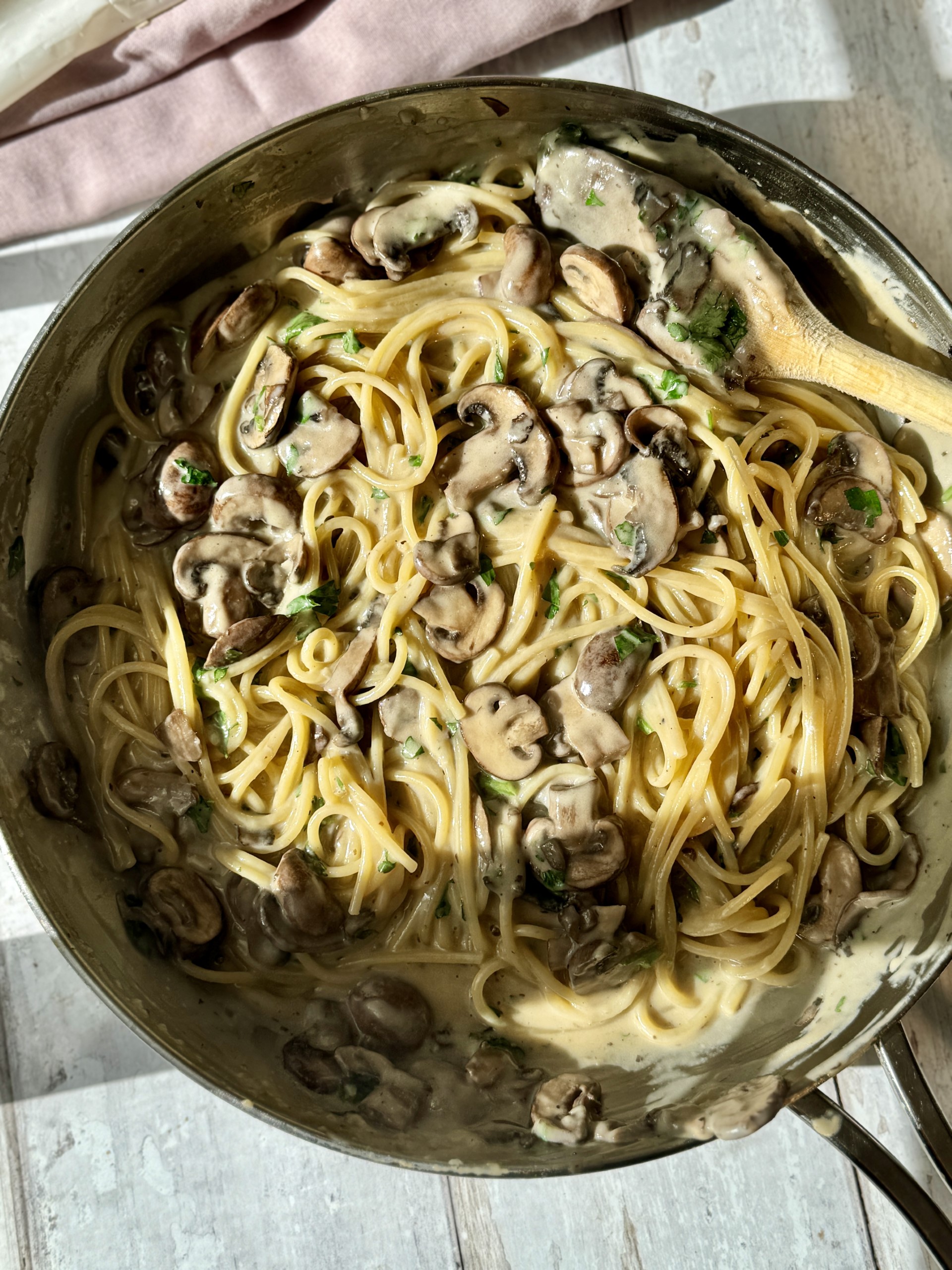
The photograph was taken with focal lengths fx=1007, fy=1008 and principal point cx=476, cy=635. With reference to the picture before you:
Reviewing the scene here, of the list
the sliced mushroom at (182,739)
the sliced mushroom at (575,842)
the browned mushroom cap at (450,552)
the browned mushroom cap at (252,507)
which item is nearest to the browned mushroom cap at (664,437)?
the browned mushroom cap at (450,552)

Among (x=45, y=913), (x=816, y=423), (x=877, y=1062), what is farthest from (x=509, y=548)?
(x=877, y=1062)

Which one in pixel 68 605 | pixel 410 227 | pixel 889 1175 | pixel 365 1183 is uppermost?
pixel 410 227

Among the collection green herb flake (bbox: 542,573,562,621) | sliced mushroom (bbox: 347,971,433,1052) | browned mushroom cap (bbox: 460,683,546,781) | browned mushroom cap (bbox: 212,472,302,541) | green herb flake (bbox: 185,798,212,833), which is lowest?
sliced mushroom (bbox: 347,971,433,1052)

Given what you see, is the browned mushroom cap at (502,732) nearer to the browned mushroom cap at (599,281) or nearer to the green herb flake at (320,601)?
the green herb flake at (320,601)

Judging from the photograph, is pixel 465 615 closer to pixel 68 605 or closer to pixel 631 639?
pixel 631 639

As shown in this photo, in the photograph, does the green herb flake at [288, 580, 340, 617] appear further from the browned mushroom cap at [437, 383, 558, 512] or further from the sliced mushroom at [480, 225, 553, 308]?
the sliced mushroom at [480, 225, 553, 308]

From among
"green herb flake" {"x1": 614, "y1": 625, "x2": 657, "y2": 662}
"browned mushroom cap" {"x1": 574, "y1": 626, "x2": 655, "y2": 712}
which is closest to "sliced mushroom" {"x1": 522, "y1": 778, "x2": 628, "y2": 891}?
"browned mushroom cap" {"x1": 574, "y1": 626, "x2": 655, "y2": 712}

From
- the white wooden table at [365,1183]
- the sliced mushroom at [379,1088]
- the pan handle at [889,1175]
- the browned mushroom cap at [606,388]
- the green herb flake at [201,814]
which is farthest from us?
the white wooden table at [365,1183]

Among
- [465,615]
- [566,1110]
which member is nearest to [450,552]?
[465,615]
